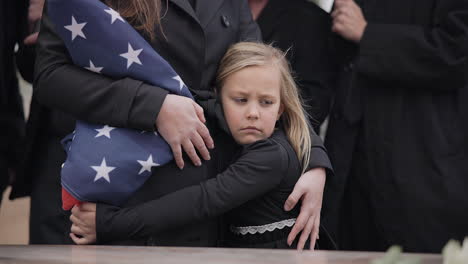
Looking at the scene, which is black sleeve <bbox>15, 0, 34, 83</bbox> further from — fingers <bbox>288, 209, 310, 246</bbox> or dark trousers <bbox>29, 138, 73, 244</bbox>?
fingers <bbox>288, 209, 310, 246</bbox>

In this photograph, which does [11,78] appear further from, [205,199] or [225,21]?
[205,199]

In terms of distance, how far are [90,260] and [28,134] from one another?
1418 mm

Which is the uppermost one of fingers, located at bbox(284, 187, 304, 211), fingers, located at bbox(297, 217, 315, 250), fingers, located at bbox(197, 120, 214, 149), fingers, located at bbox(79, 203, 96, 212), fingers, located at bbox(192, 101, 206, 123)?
fingers, located at bbox(192, 101, 206, 123)

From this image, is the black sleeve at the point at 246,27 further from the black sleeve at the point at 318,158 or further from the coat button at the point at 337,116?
the coat button at the point at 337,116

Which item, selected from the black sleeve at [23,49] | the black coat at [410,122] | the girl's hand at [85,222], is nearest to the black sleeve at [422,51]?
the black coat at [410,122]

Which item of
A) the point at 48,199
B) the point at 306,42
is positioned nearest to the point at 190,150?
the point at 48,199

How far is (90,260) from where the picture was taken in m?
1.26

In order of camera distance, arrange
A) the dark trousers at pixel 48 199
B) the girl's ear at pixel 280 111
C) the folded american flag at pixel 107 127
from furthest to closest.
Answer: the dark trousers at pixel 48 199 → the girl's ear at pixel 280 111 → the folded american flag at pixel 107 127

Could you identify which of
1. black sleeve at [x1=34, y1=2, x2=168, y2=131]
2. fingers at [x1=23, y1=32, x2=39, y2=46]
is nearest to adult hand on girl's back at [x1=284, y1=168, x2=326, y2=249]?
black sleeve at [x1=34, y1=2, x2=168, y2=131]

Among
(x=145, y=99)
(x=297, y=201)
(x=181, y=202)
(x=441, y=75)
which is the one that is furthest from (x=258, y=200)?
(x=441, y=75)

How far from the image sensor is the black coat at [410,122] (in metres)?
2.80

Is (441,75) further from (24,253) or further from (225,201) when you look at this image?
(24,253)

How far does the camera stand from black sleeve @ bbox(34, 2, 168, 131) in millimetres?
1904

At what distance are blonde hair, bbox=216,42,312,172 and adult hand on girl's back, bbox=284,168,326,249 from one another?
0.16ft
